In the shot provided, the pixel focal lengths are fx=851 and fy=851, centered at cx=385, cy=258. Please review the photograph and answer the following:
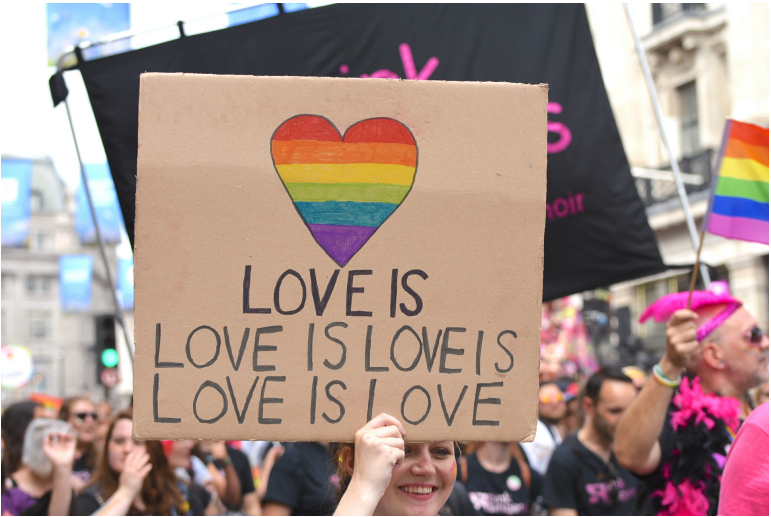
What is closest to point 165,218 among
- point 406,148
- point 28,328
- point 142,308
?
point 142,308

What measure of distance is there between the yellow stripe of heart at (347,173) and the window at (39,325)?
237ft

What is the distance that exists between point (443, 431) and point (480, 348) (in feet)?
0.72

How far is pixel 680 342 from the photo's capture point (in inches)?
117

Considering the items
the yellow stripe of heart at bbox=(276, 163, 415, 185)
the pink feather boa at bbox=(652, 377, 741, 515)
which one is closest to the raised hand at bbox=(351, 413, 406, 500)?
the yellow stripe of heart at bbox=(276, 163, 415, 185)

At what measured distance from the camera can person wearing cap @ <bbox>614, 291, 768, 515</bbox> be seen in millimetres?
3088

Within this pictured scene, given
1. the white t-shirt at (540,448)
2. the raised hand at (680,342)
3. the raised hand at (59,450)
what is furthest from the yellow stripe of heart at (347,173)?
the white t-shirt at (540,448)

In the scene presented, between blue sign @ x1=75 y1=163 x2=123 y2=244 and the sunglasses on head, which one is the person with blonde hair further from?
blue sign @ x1=75 y1=163 x2=123 y2=244

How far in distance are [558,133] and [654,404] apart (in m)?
1.78

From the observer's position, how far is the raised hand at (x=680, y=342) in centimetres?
296

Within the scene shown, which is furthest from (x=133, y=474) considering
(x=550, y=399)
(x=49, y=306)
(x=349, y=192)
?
(x=49, y=306)

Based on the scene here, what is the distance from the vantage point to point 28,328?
229 ft

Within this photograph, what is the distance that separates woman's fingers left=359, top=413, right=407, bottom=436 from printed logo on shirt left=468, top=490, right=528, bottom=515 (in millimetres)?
2822

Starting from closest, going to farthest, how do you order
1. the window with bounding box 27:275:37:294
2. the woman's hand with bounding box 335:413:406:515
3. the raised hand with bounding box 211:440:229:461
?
1. the woman's hand with bounding box 335:413:406:515
2. the raised hand with bounding box 211:440:229:461
3. the window with bounding box 27:275:37:294

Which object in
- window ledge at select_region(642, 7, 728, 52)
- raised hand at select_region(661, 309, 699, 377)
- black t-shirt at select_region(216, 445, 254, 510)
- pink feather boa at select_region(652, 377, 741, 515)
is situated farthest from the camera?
window ledge at select_region(642, 7, 728, 52)
